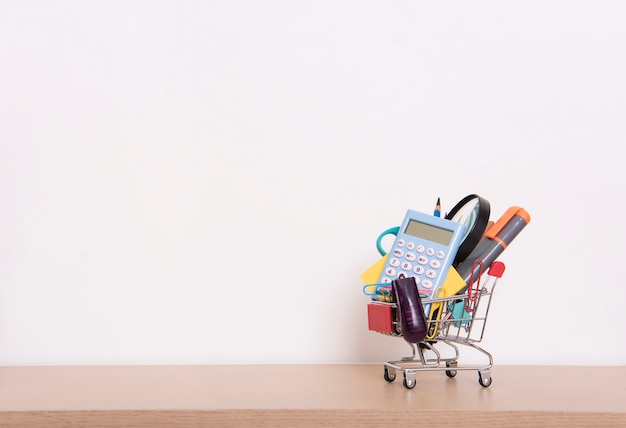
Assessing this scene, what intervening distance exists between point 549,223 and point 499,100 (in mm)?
253

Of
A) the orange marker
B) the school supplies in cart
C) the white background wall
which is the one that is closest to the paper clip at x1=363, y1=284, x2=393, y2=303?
the school supplies in cart

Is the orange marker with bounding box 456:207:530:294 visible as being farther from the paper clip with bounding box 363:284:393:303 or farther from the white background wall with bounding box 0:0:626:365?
the white background wall with bounding box 0:0:626:365

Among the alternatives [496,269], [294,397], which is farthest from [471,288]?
[294,397]

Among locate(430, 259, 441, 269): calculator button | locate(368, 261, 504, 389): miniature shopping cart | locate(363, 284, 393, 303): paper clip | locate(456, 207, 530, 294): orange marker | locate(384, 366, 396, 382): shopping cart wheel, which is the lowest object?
locate(384, 366, 396, 382): shopping cart wheel

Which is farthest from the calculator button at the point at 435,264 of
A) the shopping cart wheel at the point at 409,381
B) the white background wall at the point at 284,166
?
the white background wall at the point at 284,166

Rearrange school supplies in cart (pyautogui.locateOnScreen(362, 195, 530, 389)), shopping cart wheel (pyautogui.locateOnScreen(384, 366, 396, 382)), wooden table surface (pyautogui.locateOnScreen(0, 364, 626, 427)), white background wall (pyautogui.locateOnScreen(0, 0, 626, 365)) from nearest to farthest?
wooden table surface (pyautogui.locateOnScreen(0, 364, 626, 427)) → school supplies in cart (pyautogui.locateOnScreen(362, 195, 530, 389)) → shopping cart wheel (pyautogui.locateOnScreen(384, 366, 396, 382)) → white background wall (pyautogui.locateOnScreen(0, 0, 626, 365))

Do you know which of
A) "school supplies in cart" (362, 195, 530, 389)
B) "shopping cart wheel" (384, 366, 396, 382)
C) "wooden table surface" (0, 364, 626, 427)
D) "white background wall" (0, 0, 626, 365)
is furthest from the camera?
"white background wall" (0, 0, 626, 365)

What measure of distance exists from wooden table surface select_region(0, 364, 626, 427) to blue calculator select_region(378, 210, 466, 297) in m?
0.16

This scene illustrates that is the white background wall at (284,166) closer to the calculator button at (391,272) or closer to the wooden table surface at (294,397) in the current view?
the wooden table surface at (294,397)

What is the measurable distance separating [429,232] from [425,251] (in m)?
0.03

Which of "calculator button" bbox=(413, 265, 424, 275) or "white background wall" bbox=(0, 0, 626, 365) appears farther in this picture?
Answer: "white background wall" bbox=(0, 0, 626, 365)

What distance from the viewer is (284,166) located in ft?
4.53

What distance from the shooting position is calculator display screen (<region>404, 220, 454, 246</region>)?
107 centimetres

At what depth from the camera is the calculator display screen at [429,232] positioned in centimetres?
107
